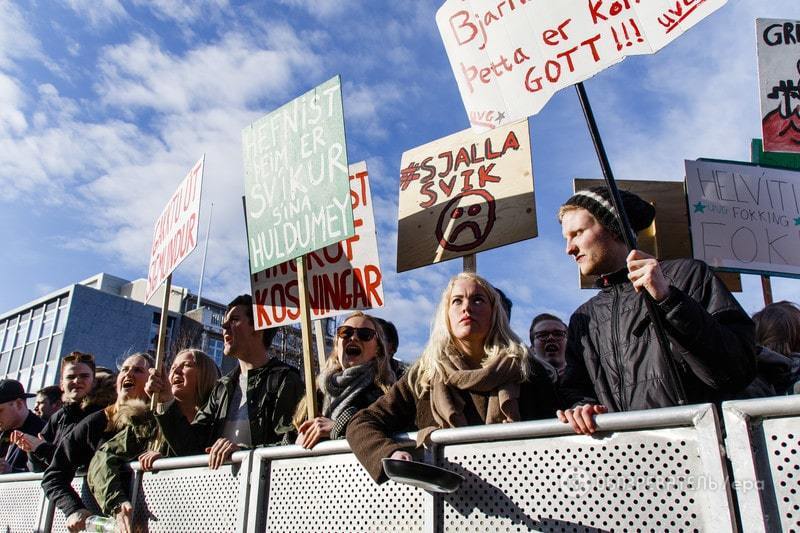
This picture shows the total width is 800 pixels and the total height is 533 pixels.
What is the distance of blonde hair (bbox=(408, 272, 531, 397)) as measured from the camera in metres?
2.50

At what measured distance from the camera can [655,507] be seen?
5.82 ft

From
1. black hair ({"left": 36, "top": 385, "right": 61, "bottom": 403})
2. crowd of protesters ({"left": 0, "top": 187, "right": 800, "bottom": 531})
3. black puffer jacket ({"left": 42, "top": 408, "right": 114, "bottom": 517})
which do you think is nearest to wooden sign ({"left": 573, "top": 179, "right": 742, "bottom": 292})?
crowd of protesters ({"left": 0, "top": 187, "right": 800, "bottom": 531})

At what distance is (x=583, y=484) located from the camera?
1.91 m

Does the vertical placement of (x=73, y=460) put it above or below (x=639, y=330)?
below

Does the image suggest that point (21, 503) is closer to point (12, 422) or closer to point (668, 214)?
point (12, 422)

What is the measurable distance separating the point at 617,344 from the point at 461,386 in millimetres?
571

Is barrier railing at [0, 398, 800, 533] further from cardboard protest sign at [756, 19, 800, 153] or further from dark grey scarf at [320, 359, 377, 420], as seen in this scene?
cardboard protest sign at [756, 19, 800, 153]

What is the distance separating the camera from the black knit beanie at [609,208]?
7.98 feet

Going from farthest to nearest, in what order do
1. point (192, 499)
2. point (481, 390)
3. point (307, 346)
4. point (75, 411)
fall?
point (75, 411), point (307, 346), point (192, 499), point (481, 390)

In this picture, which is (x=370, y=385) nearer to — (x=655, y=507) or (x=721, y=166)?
(x=655, y=507)

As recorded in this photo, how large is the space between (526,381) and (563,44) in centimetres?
126

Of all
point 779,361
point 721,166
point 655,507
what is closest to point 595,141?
point 655,507

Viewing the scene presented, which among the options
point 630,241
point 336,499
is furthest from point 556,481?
point 336,499

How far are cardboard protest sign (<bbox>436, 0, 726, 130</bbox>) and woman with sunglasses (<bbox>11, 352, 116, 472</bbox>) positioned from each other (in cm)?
335
